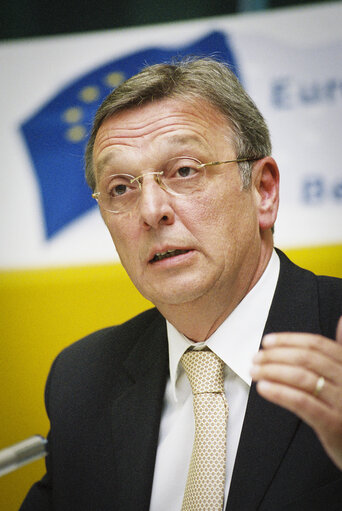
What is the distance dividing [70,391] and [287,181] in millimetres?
996

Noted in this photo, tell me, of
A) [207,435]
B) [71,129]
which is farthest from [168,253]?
[71,129]

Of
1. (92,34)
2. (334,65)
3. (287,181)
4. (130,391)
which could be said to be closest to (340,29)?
(334,65)

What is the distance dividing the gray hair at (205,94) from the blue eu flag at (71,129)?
562 millimetres

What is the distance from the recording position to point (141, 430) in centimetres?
144

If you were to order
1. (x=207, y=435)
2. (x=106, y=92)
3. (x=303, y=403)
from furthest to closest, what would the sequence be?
(x=106, y=92) → (x=207, y=435) → (x=303, y=403)

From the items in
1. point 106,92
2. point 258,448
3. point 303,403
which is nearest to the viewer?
point 303,403

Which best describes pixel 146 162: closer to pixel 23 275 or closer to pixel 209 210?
pixel 209 210

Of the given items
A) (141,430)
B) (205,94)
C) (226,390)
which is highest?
(205,94)

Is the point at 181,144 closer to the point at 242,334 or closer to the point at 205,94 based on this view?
the point at 205,94

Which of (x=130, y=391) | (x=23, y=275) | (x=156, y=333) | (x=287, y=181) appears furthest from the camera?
(x=23, y=275)

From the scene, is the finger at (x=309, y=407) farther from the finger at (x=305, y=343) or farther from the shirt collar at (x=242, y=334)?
the shirt collar at (x=242, y=334)

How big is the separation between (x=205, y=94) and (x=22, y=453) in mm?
984

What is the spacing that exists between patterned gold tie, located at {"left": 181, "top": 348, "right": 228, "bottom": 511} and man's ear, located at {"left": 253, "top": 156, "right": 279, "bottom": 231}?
1.27ft

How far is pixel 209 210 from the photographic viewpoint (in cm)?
137
